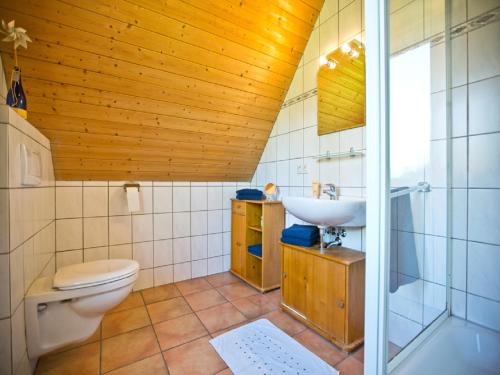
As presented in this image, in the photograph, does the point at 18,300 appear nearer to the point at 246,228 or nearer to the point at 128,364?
the point at 128,364

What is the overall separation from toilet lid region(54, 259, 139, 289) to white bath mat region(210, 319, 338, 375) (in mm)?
712

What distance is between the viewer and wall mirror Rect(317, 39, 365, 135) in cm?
161

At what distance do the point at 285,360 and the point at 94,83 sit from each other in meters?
2.08

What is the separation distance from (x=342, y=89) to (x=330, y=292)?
4.74 feet

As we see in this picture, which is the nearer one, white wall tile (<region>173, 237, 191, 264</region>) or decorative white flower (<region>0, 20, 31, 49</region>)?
decorative white flower (<region>0, 20, 31, 49</region>)

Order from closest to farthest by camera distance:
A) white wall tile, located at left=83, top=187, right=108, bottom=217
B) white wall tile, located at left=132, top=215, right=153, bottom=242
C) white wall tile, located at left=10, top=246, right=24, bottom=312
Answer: white wall tile, located at left=10, top=246, right=24, bottom=312 → white wall tile, located at left=83, top=187, right=108, bottom=217 → white wall tile, located at left=132, top=215, right=153, bottom=242

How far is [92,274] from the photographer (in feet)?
4.52

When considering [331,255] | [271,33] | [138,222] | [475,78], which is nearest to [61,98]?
[138,222]

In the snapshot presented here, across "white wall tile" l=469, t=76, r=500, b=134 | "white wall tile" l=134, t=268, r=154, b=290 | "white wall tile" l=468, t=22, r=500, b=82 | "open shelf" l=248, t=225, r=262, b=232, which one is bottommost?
"white wall tile" l=134, t=268, r=154, b=290

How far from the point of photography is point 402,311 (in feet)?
3.14

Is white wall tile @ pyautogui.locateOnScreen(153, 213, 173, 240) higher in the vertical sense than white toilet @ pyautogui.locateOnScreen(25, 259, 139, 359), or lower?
higher

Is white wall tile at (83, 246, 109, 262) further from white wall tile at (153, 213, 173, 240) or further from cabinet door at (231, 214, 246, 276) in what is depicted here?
cabinet door at (231, 214, 246, 276)

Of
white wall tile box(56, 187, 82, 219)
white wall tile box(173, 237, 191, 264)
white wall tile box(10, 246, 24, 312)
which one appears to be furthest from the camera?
white wall tile box(173, 237, 191, 264)

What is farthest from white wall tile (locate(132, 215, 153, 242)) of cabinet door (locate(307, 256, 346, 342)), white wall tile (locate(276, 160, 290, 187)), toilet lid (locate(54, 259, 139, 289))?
cabinet door (locate(307, 256, 346, 342))
